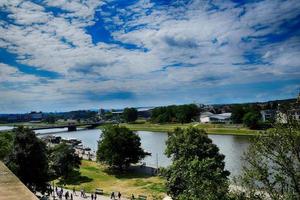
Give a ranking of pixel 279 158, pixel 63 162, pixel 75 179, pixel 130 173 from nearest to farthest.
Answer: pixel 279 158 < pixel 63 162 < pixel 75 179 < pixel 130 173

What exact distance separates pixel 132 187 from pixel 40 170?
46.8 feet

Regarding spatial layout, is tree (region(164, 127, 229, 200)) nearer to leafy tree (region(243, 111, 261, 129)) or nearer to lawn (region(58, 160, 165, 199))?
lawn (region(58, 160, 165, 199))

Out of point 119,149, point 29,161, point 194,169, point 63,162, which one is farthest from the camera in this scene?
point 119,149

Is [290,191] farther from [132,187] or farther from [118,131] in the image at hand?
[118,131]

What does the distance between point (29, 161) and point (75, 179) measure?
59.0 feet

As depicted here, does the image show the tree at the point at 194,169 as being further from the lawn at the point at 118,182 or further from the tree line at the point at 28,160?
the tree line at the point at 28,160

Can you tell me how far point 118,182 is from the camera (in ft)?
185

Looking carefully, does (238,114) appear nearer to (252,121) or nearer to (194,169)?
(252,121)

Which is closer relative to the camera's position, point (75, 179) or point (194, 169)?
point (194, 169)

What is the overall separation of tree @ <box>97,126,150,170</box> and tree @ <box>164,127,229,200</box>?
702 inches

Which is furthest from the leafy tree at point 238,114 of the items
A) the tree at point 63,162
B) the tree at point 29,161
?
the tree at point 29,161

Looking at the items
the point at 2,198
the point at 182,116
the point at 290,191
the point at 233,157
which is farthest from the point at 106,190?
the point at 182,116

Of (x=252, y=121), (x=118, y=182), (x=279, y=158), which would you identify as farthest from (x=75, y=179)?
(x=252, y=121)

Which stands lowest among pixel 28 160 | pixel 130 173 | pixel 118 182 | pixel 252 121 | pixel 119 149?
pixel 118 182
